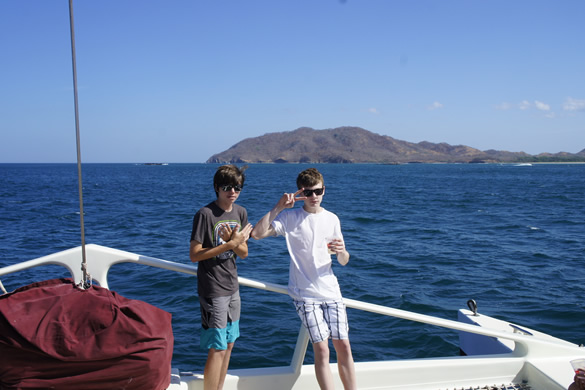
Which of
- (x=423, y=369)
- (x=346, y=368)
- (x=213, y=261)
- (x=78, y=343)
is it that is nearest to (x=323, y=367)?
(x=346, y=368)

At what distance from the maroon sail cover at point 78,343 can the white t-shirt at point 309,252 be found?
1.11 meters

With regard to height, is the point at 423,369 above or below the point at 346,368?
below

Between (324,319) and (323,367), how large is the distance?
29 cm

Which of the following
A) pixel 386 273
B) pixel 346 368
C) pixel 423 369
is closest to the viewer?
pixel 346 368

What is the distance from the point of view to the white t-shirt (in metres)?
3.04

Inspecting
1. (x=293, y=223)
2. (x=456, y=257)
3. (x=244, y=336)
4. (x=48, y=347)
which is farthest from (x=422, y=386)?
(x=456, y=257)

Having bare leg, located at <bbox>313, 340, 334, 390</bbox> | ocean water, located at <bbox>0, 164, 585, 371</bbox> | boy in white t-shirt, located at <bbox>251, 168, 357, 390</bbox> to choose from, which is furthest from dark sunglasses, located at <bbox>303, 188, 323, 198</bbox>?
ocean water, located at <bbox>0, 164, 585, 371</bbox>

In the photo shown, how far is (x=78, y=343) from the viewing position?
196 cm

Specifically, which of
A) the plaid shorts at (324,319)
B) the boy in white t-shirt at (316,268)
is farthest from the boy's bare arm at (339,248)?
the plaid shorts at (324,319)

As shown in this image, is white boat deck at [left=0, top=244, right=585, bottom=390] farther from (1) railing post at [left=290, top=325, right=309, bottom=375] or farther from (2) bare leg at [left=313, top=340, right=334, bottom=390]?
(2) bare leg at [left=313, top=340, right=334, bottom=390]

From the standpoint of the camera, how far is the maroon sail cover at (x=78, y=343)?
6.39 feet

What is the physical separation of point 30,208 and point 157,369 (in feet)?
102

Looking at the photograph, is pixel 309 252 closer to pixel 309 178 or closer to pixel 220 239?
pixel 309 178

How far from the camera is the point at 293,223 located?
125 inches
